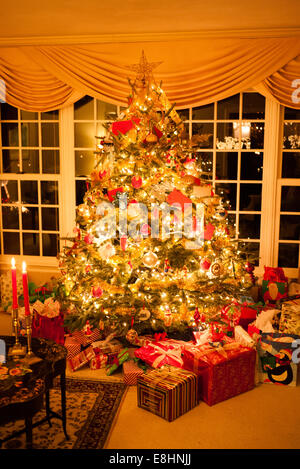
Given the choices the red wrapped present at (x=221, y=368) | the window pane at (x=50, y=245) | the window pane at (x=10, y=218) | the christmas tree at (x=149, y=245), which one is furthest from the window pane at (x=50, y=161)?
the red wrapped present at (x=221, y=368)

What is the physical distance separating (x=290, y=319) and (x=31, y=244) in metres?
2.96

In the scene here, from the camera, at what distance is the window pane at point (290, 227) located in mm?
4398

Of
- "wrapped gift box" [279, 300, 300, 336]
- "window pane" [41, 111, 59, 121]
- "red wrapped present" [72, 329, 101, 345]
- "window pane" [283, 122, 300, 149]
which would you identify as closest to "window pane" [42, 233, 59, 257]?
"window pane" [41, 111, 59, 121]

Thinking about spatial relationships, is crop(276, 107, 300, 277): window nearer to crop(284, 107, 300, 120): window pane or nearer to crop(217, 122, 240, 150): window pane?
crop(284, 107, 300, 120): window pane

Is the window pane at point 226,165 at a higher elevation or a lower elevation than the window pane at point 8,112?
lower

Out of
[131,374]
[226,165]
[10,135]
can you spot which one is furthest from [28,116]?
[131,374]

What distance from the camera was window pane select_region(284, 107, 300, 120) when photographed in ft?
13.9

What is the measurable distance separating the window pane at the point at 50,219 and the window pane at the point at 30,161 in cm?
46

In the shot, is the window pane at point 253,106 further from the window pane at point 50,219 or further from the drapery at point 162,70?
the window pane at point 50,219

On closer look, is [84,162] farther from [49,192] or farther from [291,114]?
[291,114]

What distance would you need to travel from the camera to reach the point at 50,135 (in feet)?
15.2

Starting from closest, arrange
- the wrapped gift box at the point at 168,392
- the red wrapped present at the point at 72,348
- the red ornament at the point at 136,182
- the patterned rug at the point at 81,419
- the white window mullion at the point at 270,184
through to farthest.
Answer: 1. the patterned rug at the point at 81,419
2. the wrapped gift box at the point at 168,392
3. the red ornament at the point at 136,182
4. the red wrapped present at the point at 72,348
5. the white window mullion at the point at 270,184

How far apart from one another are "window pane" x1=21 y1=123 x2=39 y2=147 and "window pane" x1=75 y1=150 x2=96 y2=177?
19.5 inches
